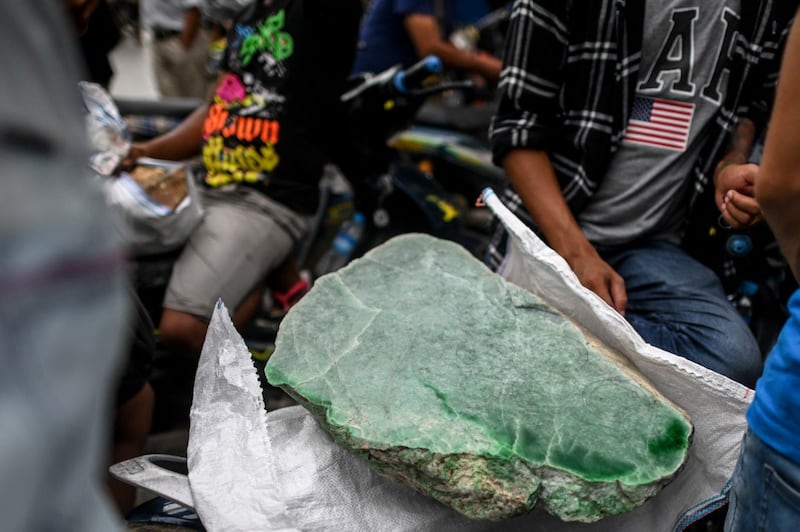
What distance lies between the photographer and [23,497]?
452 mm

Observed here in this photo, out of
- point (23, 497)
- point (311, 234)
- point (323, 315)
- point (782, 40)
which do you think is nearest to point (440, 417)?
point (323, 315)

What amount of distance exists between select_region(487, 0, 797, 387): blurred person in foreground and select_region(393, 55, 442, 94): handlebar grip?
75 centimetres

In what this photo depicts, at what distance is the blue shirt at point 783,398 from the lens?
2.81ft

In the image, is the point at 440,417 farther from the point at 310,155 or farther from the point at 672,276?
the point at 310,155

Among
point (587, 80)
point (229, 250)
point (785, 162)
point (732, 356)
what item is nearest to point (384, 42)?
point (229, 250)

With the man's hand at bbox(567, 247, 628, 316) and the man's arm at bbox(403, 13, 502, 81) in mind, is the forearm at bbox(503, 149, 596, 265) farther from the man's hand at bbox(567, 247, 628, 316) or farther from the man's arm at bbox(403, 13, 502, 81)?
the man's arm at bbox(403, 13, 502, 81)

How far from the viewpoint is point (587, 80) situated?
57.4 inches

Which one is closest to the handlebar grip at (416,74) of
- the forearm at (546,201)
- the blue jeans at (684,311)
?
the forearm at (546,201)

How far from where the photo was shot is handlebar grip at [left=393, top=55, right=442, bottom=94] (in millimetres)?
2232

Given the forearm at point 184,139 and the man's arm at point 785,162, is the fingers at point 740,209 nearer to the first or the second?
the man's arm at point 785,162

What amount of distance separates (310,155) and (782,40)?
→ 127cm

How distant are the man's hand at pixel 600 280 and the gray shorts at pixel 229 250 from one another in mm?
988

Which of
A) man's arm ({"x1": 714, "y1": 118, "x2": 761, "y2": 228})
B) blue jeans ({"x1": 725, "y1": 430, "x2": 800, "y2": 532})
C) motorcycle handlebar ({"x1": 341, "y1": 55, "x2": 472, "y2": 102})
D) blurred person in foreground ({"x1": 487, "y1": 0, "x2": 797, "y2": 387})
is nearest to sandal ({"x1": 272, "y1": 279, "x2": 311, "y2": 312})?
motorcycle handlebar ({"x1": 341, "y1": 55, "x2": 472, "y2": 102})

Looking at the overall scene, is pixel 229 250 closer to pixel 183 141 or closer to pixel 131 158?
pixel 131 158
